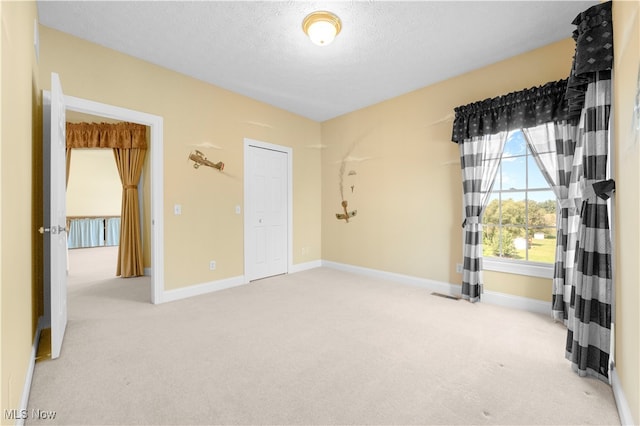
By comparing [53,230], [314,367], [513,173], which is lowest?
[314,367]

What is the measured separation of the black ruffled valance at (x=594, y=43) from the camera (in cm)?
171

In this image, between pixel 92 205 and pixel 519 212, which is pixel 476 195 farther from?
pixel 92 205

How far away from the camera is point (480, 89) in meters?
3.21

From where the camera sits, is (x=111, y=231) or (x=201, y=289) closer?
(x=201, y=289)

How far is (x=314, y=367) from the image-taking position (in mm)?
1886

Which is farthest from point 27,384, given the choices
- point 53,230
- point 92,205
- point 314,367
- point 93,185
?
point 93,185

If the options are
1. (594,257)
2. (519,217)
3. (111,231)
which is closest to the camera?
(594,257)

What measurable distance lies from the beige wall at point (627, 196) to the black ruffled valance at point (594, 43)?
5 centimetres

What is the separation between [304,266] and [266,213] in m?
1.20

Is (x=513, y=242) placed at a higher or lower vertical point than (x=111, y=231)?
higher

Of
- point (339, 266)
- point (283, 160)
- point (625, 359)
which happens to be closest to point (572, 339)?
point (625, 359)

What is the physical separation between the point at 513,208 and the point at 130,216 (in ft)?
17.9

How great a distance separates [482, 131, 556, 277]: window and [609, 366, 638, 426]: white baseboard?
1.28m

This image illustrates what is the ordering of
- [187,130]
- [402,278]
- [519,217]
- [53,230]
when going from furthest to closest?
[402,278], [187,130], [519,217], [53,230]
